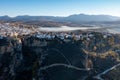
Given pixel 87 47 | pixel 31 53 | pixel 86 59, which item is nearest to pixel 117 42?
pixel 87 47

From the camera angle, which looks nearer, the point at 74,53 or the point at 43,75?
the point at 43,75

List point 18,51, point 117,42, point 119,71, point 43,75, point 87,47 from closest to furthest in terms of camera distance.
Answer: point 43,75, point 119,71, point 18,51, point 87,47, point 117,42

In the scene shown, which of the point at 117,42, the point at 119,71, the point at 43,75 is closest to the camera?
the point at 43,75

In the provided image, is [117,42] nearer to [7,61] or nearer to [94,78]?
[94,78]

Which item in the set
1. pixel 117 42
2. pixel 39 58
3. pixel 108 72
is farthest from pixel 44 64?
pixel 117 42

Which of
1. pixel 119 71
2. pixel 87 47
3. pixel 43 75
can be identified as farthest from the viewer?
pixel 87 47

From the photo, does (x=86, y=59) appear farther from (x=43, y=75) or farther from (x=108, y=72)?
(x=43, y=75)
